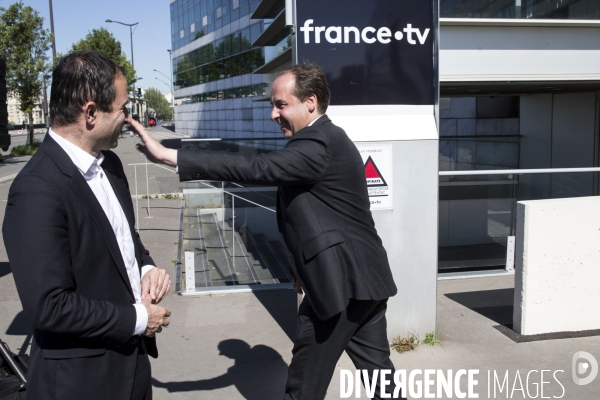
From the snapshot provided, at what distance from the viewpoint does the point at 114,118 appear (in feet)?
6.97

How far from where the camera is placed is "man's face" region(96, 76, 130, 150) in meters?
2.10

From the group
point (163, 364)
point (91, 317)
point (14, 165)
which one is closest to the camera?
point (91, 317)

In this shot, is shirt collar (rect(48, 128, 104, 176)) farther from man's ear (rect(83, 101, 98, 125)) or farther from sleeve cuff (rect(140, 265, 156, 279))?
sleeve cuff (rect(140, 265, 156, 279))

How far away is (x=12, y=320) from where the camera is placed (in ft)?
18.5

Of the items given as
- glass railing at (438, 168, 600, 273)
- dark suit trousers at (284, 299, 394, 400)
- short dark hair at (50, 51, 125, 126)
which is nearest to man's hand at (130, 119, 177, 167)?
short dark hair at (50, 51, 125, 126)

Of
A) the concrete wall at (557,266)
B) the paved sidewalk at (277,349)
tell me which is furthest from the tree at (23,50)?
the concrete wall at (557,266)

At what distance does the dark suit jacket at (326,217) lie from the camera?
262cm

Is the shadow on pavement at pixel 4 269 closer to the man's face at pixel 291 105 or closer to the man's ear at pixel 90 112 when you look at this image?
the man's face at pixel 291 105

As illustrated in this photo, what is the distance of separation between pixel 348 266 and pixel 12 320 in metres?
4.33

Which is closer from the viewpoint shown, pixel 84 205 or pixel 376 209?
pixel 84 205

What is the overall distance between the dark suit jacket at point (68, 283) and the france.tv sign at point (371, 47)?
2.74 meters

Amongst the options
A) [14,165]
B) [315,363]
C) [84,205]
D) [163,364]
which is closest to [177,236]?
[163,364]

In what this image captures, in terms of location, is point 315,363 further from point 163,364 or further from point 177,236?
point 177,236

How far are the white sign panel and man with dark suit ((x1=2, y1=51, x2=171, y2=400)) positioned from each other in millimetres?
2688
